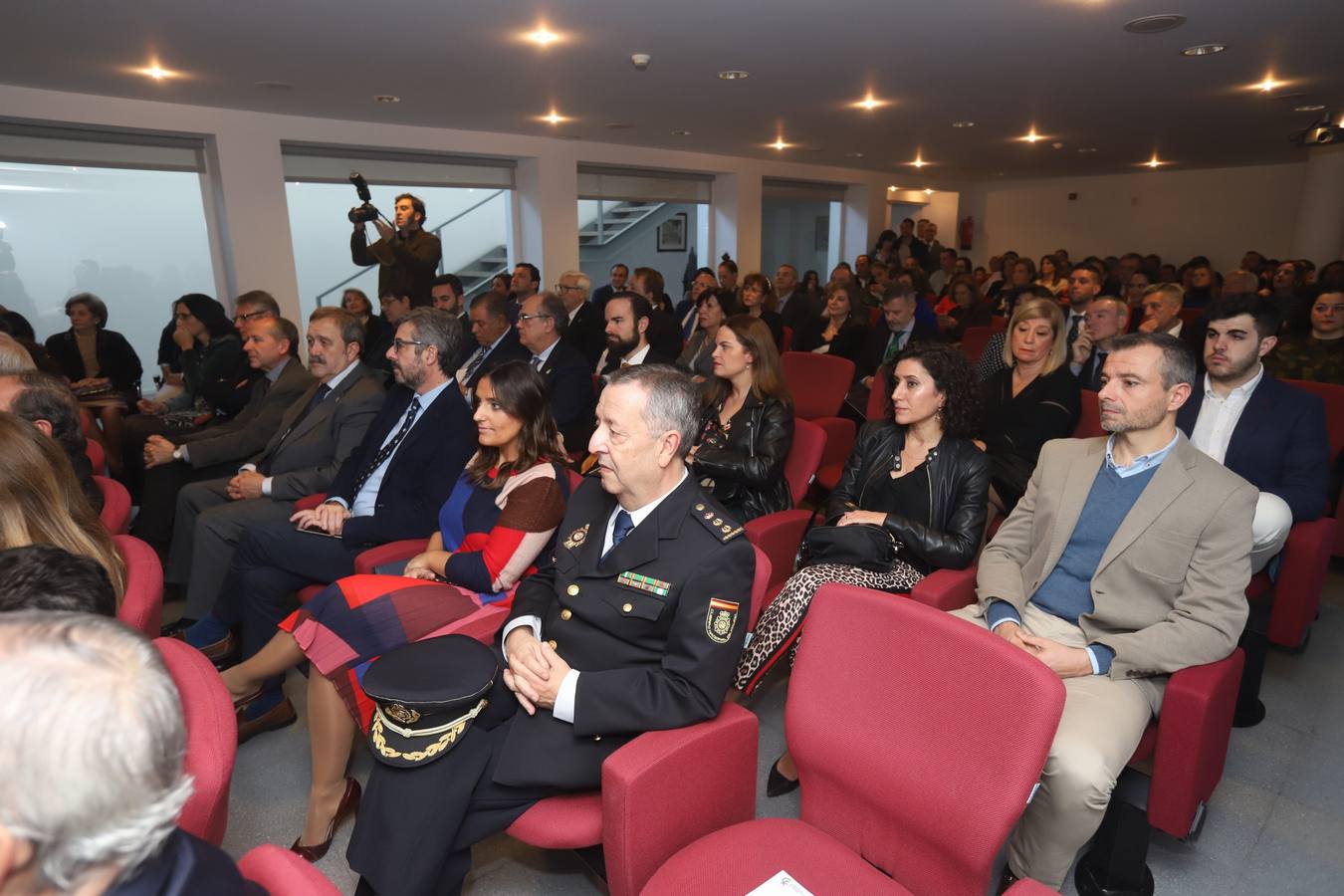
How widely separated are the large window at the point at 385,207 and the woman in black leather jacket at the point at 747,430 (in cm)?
581

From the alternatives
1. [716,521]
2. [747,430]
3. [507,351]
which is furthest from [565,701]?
[507,351]

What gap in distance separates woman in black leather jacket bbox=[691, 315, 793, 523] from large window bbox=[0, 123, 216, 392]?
609 centimetres

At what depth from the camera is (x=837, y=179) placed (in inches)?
487

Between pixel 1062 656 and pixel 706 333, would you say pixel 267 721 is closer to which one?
pixel 1062 656

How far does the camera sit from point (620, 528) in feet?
5.82

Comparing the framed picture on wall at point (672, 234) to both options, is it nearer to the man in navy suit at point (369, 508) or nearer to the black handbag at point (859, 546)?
the man in navy suit at point (369, 508)

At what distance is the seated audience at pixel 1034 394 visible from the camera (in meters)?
3.30

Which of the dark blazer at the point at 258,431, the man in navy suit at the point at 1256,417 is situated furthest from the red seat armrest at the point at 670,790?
the dark blazer at the point at 258,431

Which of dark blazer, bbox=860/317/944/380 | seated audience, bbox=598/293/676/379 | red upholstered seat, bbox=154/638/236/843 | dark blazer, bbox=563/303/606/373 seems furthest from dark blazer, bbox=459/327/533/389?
red upholstered seat, bbox=154/638/236/843

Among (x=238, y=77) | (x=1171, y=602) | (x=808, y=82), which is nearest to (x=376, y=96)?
(x=238, y=77)

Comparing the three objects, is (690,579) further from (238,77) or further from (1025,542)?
(238,77)

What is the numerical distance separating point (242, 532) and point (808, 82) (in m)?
5.18

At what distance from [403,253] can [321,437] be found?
11.4 ft

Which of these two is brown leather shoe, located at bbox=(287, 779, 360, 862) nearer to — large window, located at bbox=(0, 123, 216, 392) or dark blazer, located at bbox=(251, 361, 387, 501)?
dark blazer, located at bbox=(251, 361, 387, 501)
